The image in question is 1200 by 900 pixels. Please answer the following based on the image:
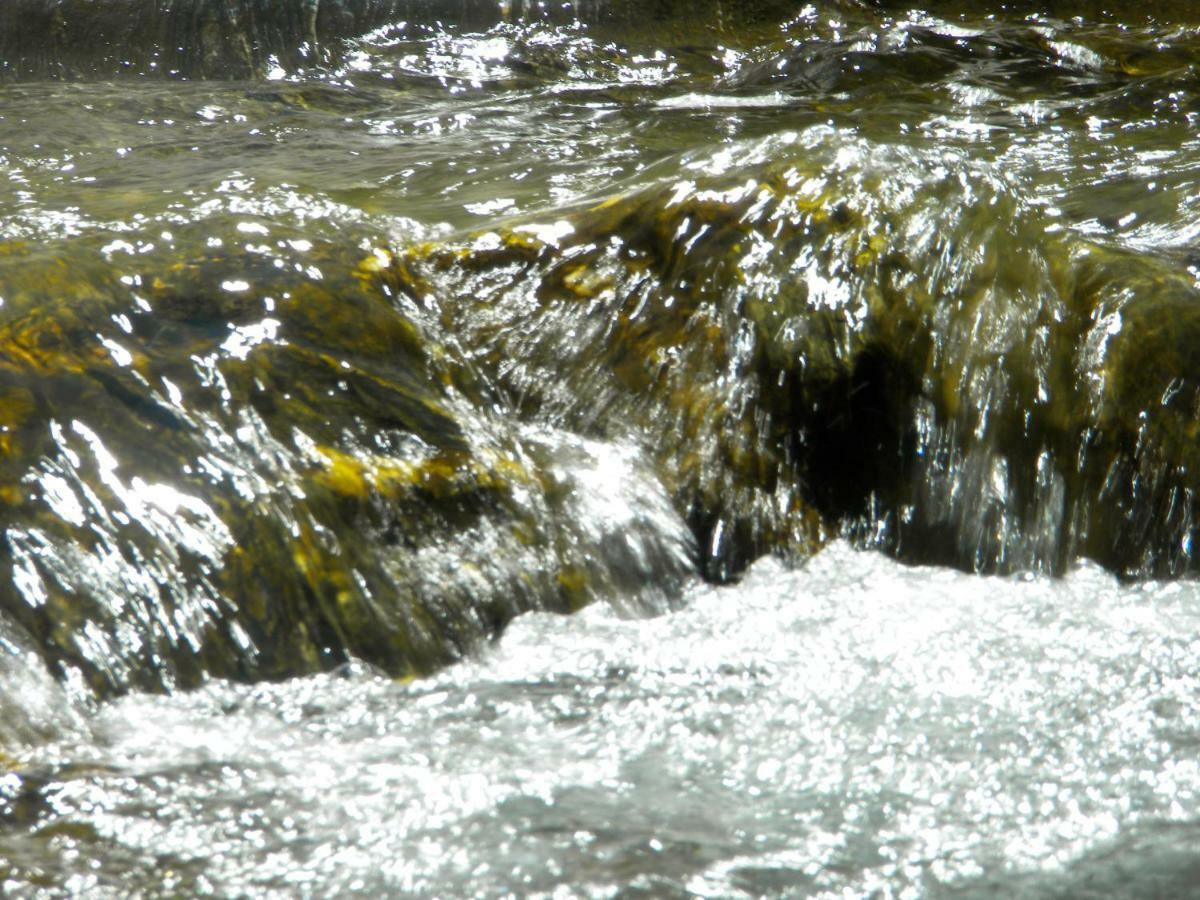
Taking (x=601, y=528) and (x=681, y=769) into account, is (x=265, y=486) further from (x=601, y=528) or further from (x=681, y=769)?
(x=681, y=769)

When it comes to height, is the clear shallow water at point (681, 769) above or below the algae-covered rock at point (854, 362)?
below

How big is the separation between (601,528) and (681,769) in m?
0.86

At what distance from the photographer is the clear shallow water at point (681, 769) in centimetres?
204

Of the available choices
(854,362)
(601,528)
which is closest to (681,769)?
(601,528)

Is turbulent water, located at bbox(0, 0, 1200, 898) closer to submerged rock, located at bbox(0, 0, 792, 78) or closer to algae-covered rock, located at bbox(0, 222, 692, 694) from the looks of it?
algae-covered rock, located at bbox(0, 222, 692, 694)

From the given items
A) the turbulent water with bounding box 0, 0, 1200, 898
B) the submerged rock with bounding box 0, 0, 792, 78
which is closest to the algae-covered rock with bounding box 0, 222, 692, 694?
the turbulent water with bounding box 0, 0, 1200, 898

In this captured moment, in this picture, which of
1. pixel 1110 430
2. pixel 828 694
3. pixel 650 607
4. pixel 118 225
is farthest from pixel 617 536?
pixel 118 225

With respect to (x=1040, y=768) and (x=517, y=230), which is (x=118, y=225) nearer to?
(x=517, y=230)

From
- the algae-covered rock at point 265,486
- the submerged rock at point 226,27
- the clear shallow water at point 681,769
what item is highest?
the submerged rock at point 226,27

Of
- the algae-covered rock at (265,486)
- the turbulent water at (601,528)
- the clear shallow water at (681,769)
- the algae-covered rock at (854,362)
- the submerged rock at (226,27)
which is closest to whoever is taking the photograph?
the clear shallow water at (681,769)

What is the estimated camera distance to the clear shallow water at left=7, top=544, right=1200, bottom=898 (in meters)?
2.04

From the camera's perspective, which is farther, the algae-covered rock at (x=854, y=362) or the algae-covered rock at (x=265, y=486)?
the algae-covered rock at (x=854, y=362)

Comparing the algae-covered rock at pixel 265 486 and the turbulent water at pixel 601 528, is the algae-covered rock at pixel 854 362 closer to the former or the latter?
the turbulent water at pixel 601 528

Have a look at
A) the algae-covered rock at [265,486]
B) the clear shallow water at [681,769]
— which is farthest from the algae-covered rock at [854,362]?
the clear shallow water at [681,769]
